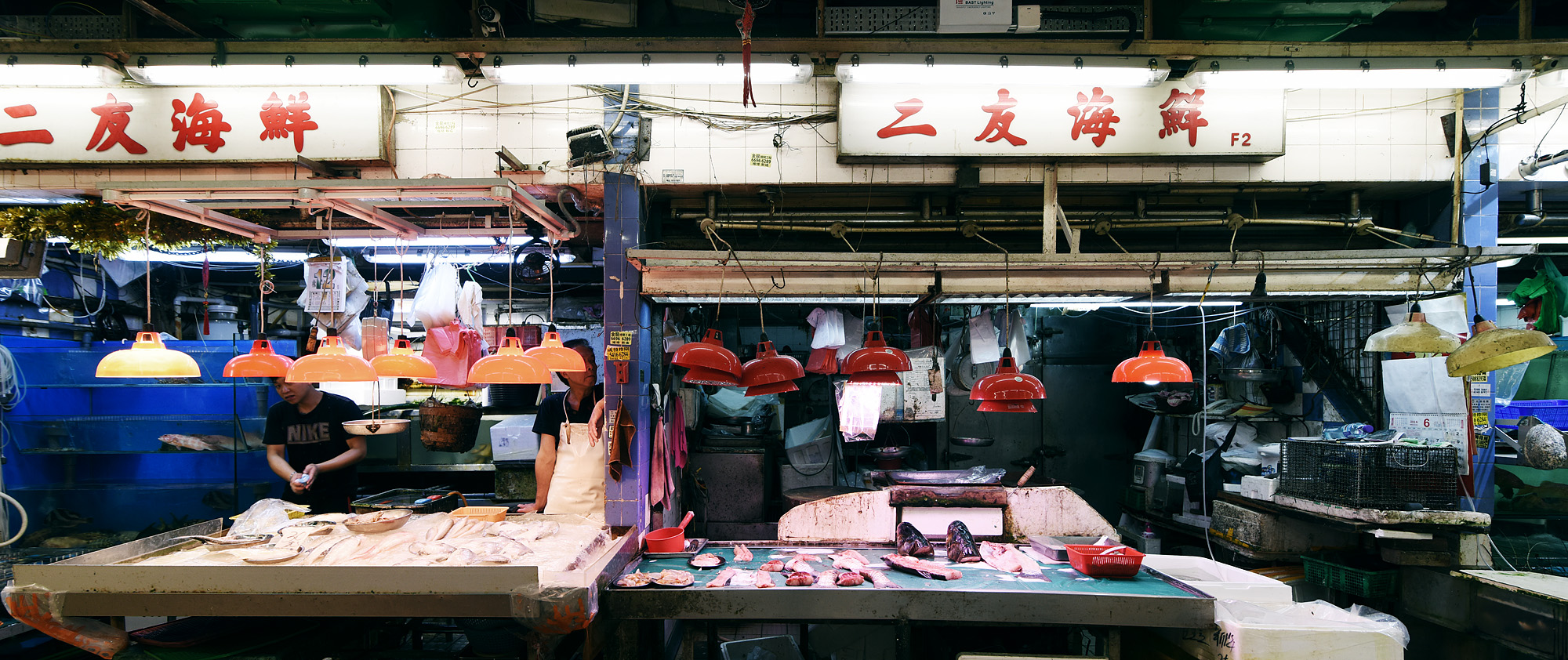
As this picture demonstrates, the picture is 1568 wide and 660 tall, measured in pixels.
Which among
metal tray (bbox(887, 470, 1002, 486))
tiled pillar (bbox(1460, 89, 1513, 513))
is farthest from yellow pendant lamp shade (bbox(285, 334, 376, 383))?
tiled pillar (bbox(1460, 89, 1513, 513))

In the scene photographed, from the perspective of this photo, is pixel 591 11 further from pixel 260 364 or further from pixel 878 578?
pixel 878 578

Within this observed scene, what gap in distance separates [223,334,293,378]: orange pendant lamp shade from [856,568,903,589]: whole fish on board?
361 centimetres

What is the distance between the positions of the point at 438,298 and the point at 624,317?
1.23 meters

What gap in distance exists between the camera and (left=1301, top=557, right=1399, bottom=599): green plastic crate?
14.6 feet

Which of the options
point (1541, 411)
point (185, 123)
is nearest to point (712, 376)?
point (185, 123)

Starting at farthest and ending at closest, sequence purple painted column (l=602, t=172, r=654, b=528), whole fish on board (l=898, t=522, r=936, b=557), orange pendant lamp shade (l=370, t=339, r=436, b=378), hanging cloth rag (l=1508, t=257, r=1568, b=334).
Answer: hanging cloth rag (l=1508, t=257, r=1568, b=334) < purple painted column (l=602, t=172, r=654, b=528) < whole fish on board (l=898, t=522, r=936, b=557) < orange pendant lamp shade (l=370, t=339, r=436, b=378)

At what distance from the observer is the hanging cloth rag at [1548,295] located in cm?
591

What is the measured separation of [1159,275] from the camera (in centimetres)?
457

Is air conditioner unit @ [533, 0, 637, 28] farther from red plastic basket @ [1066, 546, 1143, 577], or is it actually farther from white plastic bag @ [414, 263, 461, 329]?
red plastic basket @ [1066, 546, 1143, 577]

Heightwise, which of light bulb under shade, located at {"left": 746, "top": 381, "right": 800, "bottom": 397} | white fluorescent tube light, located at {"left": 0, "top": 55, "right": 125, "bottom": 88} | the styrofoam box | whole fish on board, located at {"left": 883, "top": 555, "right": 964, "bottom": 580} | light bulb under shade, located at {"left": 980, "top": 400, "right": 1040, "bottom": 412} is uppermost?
white fluorescent tube light, located at {"left": 0, "top": 55, "right": 125, "bottom": 88}

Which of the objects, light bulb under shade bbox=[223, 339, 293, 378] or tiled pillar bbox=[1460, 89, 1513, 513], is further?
tiled pillar bbox=[1460, 89, 1513, 513]

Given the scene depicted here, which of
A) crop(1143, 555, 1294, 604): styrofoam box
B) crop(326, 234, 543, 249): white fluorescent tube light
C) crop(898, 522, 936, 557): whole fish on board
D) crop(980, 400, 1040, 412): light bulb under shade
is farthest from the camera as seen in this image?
crop(326, 234, 543, 249): white fluorescent tube light

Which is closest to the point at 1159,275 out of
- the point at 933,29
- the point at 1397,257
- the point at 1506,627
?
the point at 1397,257

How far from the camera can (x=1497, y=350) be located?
3.84 meters
